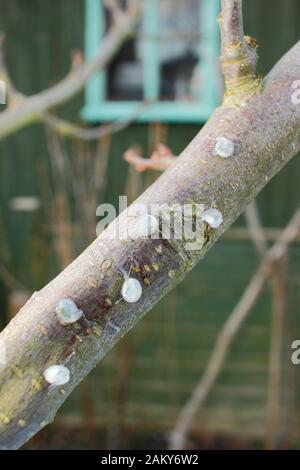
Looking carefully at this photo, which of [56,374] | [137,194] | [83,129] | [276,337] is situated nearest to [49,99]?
[83,129]

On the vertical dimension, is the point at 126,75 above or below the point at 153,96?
above

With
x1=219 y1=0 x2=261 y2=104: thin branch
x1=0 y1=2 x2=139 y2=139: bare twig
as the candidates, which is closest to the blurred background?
x1=0 y1=2 x2=139 y2=139: bare twig

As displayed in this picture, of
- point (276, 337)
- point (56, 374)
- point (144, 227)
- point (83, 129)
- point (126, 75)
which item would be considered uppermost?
point (126, 75)

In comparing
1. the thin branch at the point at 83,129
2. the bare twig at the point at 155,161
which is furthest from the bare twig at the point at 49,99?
the bare twig at the point at 155,161

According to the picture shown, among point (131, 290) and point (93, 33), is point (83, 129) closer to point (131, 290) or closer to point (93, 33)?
point (93, 33)

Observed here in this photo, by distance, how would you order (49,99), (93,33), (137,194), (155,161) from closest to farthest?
(155,161), (49,99), (137,194), (93,33)

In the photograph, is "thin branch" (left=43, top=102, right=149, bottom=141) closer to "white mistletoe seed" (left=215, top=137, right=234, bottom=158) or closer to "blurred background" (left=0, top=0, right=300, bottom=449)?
"blurred background" (left=0, top=0, right=300, bottom=449)
